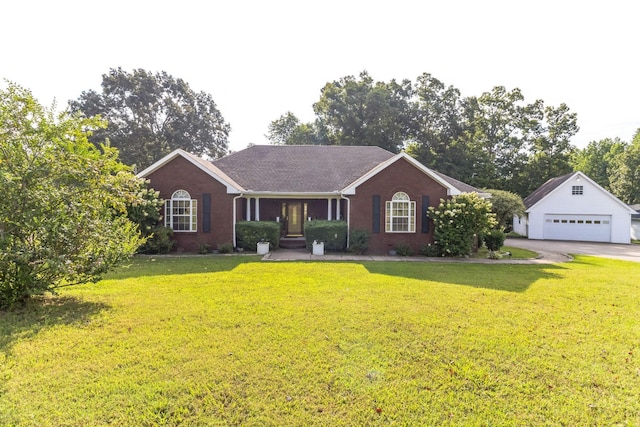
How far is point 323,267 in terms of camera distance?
1134 cm

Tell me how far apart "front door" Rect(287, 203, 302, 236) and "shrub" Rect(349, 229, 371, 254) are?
5.12 m

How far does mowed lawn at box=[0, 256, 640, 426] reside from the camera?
340 cm

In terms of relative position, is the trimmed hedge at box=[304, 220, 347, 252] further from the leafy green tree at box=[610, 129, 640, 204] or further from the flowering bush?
the leafy green tree at box=[610, 129, 640, 204]

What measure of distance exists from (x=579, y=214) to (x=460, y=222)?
1790 cm

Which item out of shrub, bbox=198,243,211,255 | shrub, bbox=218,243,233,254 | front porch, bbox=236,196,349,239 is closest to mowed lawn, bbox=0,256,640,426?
A: shrub, bbox=198,243,211,255

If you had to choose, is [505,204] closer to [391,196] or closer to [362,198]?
[391,196]

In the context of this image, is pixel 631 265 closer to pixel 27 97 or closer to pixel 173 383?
pixel 173 383

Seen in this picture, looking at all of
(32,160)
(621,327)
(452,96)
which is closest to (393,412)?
(621,327)

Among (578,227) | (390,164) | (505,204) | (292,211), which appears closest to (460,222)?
(390,164)

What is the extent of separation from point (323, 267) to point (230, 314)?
5.44 m

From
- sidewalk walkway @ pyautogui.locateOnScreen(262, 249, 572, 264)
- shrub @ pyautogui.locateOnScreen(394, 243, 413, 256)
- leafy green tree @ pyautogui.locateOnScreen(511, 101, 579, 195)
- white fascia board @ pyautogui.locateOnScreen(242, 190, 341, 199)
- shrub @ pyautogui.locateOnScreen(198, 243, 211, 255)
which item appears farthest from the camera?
leafy green tree @ pyautogui.locateOnScreen(511, 101, 579, 195)

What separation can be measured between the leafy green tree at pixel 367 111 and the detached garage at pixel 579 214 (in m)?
14.2

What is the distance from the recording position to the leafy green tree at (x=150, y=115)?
111 ft

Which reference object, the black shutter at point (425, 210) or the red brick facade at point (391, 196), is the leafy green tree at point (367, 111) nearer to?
the red brick facade at point (391, 196)
